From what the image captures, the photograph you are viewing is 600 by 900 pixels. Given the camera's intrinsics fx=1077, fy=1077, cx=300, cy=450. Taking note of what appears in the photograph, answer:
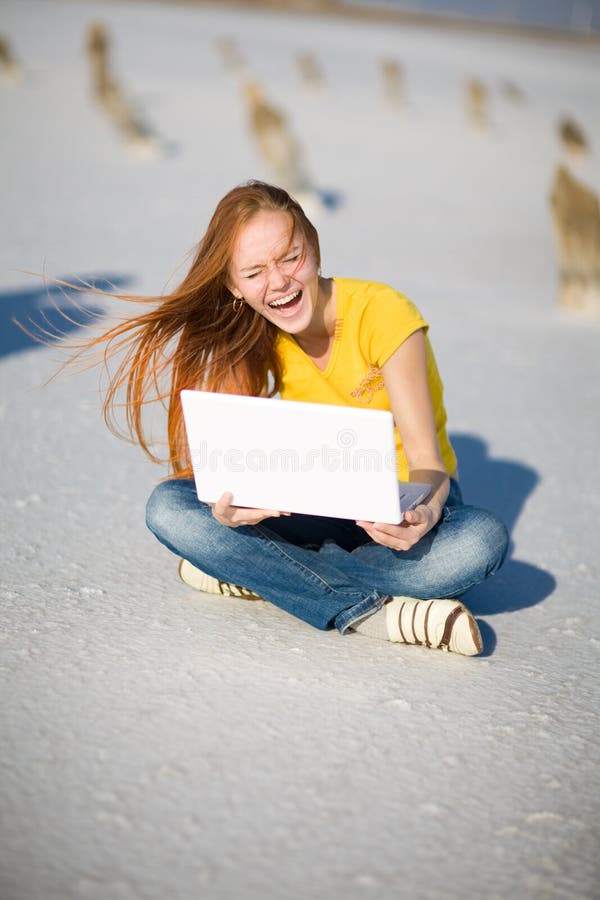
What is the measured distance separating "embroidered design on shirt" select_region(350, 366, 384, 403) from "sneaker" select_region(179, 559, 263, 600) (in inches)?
20.8

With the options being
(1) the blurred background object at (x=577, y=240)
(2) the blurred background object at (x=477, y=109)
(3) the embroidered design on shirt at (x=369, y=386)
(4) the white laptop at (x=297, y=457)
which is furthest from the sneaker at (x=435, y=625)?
(2) the blurred background object at (x=477, y=109)

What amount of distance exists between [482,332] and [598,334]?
752 mm

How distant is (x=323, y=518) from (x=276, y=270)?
599 mm

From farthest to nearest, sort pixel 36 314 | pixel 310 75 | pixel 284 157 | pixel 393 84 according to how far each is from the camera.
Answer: pixel 310 75 → pixel 393 84 → pixel 284 157 → pixel 36 314

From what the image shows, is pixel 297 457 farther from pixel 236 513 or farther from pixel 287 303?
pixel 287 303

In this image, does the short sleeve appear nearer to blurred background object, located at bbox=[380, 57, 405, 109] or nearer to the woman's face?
the woman's face

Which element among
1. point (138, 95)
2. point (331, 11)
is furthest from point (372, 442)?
point (331, 11)

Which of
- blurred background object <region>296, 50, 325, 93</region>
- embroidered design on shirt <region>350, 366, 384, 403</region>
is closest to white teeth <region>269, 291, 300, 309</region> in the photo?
embroidered design on shirt <region>350, 366, 384, 403</region>

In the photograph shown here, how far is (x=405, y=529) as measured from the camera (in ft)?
7.07

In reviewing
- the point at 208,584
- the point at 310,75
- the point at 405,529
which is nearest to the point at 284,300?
the point at 405,529

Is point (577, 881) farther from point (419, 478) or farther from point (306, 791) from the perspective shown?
point (419, 478)

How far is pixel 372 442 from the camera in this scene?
2.03m

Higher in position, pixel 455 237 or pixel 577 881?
pixel 455 237

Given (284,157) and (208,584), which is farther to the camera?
(284,157)
